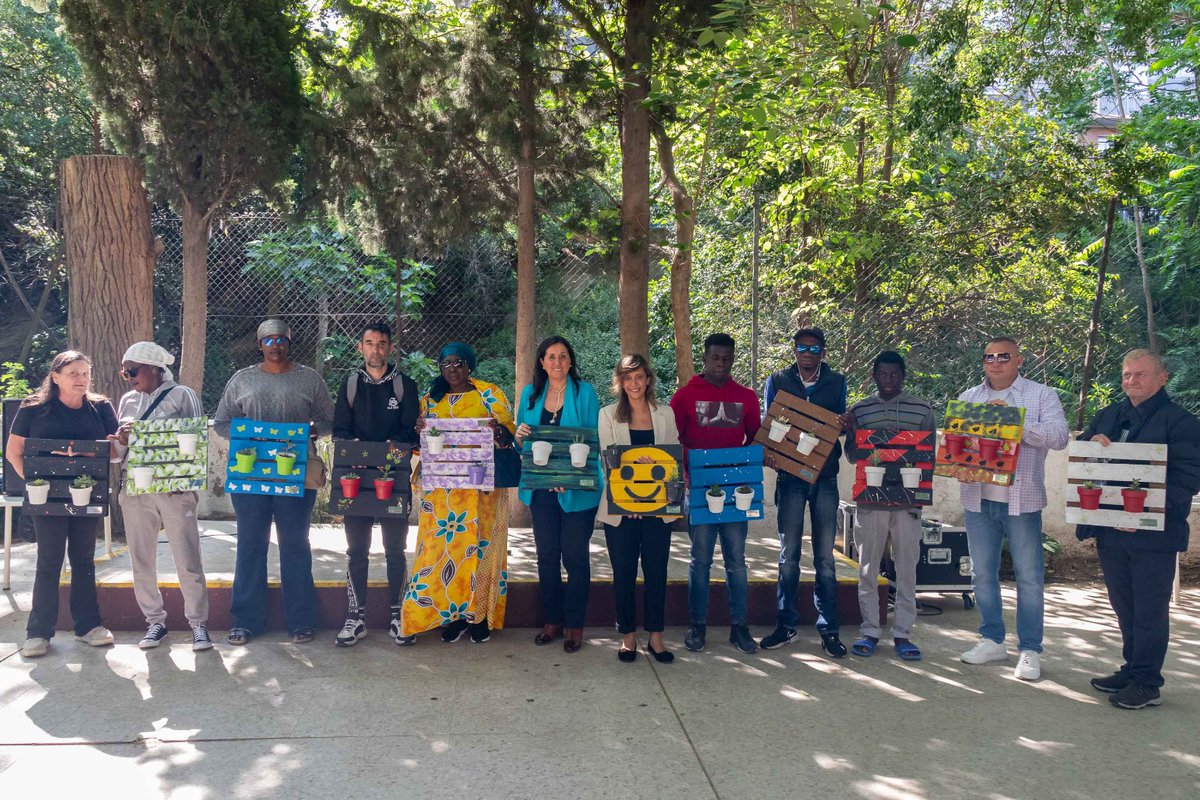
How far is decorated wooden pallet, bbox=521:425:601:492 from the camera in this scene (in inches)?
208

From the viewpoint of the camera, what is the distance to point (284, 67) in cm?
753

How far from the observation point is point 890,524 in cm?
561

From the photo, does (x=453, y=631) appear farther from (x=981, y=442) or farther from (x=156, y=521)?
(x=981, y=442)

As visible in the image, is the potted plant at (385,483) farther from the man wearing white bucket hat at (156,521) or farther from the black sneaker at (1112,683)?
the black sneaker at (1112,683)

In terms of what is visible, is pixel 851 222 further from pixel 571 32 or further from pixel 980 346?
pixel 571 32

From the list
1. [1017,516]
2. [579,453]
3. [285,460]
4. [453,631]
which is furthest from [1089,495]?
[285,460]

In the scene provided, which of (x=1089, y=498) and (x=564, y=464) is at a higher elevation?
(x=564, y=464)

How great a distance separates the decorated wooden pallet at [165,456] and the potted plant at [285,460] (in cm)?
44

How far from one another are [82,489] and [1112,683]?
580cm

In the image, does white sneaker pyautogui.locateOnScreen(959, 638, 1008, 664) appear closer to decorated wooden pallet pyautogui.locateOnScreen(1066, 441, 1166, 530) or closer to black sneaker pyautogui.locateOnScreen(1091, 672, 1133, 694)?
black sneaker pyautogui.locateOnScreen(1091, 672, 1133, 694)

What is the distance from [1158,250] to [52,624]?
2072 cm

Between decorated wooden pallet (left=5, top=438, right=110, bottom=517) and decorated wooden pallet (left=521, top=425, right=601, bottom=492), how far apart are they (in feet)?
8.12

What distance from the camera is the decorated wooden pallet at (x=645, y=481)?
5.16 meters

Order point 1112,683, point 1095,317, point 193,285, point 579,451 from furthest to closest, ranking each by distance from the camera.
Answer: point 1095,317 < point 193,285 < point 579,451 < point 1112,683
